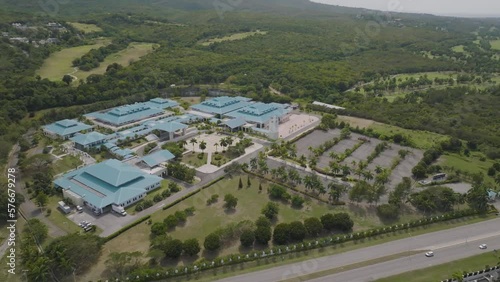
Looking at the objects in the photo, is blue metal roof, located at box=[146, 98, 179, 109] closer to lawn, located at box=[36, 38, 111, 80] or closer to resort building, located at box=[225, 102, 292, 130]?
resort building, located at box=[225, 102, 292, 130]

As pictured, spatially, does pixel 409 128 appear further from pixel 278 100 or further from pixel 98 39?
pixel 98 39

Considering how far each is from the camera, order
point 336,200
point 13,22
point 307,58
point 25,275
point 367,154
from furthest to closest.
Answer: point 307,58 → point 13,22 → point 367,154 → point 336,200 → point 25,275

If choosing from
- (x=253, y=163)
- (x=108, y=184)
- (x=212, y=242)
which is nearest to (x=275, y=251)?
(x=212, y=242)

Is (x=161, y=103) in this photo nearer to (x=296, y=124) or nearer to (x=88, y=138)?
(x=88, y=138)

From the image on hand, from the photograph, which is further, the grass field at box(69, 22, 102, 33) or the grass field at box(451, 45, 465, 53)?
the grass field at box(451, 45, 465, 53)

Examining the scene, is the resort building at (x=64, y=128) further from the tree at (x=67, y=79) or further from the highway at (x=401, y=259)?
the highway at (x=401, y=259)

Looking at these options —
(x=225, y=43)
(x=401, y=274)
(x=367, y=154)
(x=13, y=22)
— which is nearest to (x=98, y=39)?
(x=13, y=22)

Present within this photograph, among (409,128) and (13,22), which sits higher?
(13,22)

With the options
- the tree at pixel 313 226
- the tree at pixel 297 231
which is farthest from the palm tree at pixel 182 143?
the tree at pixel 313 226

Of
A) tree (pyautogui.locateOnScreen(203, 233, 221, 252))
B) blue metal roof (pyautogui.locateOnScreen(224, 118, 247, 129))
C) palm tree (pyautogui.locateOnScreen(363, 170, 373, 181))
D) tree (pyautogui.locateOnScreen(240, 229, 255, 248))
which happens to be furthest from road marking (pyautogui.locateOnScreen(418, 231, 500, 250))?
blue metal roof (pyautogui.locateOnScreen(224, 118, 247, 129))
